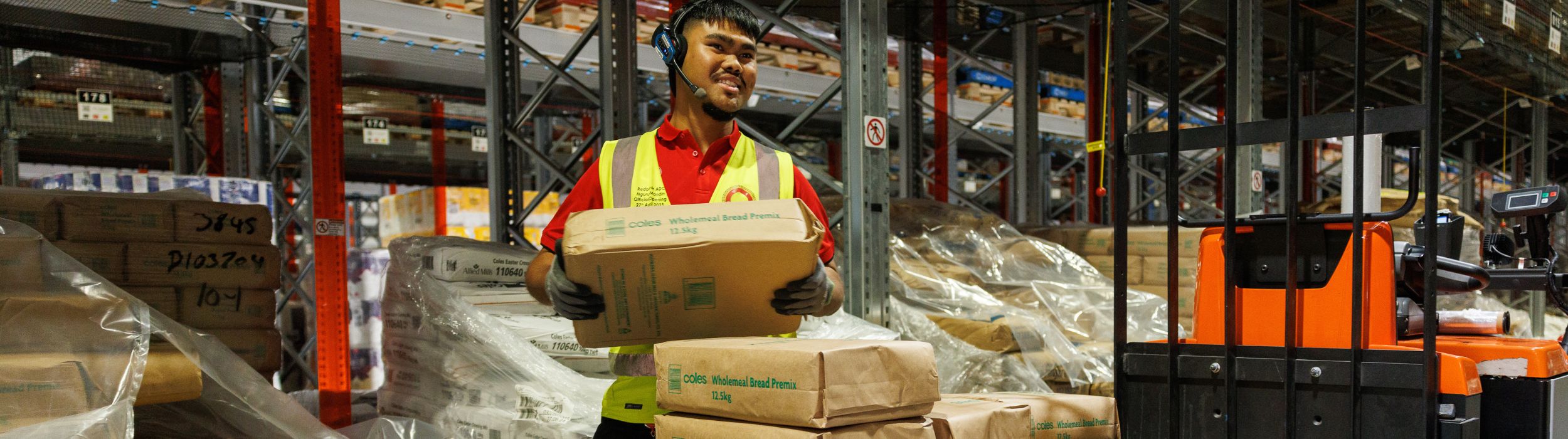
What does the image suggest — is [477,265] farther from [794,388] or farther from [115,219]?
[794,388]

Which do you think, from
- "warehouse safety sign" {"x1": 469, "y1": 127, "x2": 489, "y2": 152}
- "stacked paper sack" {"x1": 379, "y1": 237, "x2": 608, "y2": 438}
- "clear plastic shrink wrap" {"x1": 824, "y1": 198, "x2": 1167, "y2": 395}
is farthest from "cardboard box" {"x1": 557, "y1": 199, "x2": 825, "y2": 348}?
"warehouse safety sign" {"x1": 469, "y1": 127, "x2": 489, "y2": 152}

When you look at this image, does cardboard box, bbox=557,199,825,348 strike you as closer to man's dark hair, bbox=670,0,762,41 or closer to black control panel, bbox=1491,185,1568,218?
man's dark hair, bbox=670,0,762,41

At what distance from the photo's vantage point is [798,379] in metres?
1.68

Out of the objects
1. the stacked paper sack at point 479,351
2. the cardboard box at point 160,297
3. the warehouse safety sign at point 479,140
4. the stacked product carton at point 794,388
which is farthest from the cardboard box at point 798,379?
the warehouse safety sign at point 479,140

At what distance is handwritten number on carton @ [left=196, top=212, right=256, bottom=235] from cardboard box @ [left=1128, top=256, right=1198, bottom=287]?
4.63m

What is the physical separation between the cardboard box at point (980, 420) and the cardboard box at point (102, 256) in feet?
10.5

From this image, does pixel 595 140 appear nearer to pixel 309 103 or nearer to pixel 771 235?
pixel 309 103

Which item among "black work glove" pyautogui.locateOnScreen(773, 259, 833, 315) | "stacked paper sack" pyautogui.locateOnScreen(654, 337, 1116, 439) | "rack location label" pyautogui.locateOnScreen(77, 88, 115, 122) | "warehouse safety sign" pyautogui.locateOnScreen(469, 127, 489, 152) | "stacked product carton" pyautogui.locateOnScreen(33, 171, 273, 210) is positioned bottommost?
"stacked paper sack" pyautogui.locateOnScreen(654, 337, 1116, 439)

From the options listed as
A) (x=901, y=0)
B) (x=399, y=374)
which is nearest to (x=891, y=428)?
(x=399, y=374)

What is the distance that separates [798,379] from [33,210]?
3283mm

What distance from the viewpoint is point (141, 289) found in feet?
13.0

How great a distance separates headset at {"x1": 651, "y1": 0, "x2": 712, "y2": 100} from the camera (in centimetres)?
213

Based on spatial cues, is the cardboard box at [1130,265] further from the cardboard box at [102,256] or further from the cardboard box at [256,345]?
the cardboard box at [102,256]

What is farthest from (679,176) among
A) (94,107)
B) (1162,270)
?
(94,107)
